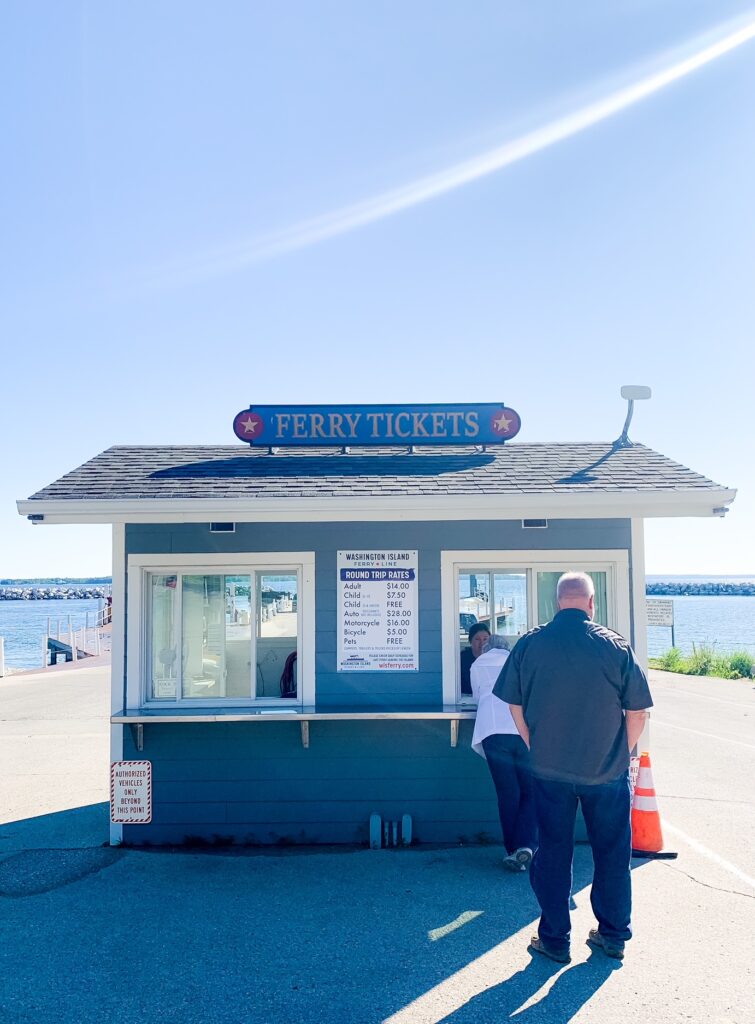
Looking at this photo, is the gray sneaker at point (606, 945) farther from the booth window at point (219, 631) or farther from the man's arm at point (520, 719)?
the booth window at point (219, 631)

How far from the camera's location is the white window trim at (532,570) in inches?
267

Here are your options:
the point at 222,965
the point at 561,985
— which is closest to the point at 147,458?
the point at 222,965

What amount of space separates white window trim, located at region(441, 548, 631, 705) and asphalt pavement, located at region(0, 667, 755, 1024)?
67.1 inches

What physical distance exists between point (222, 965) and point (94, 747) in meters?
7.49

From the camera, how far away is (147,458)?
8055 millimetres

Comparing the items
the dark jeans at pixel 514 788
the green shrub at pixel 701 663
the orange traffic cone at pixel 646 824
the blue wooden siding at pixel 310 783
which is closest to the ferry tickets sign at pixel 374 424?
the blue wooden siding at pixel 310 783

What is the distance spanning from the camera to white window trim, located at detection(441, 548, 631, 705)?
22.3ft

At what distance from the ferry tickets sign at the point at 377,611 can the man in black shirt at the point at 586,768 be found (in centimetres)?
239

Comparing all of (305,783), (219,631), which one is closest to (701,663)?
(305,783)

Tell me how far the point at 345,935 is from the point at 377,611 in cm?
267

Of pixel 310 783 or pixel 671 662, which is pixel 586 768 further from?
pixel 671 662

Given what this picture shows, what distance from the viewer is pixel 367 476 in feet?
23.4

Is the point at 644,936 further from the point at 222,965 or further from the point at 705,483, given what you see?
the point at 705,483

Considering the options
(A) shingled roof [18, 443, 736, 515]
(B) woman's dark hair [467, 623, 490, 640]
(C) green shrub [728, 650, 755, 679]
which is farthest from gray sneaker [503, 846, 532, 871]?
(C) green shrub [728, 650, 755, 679]
